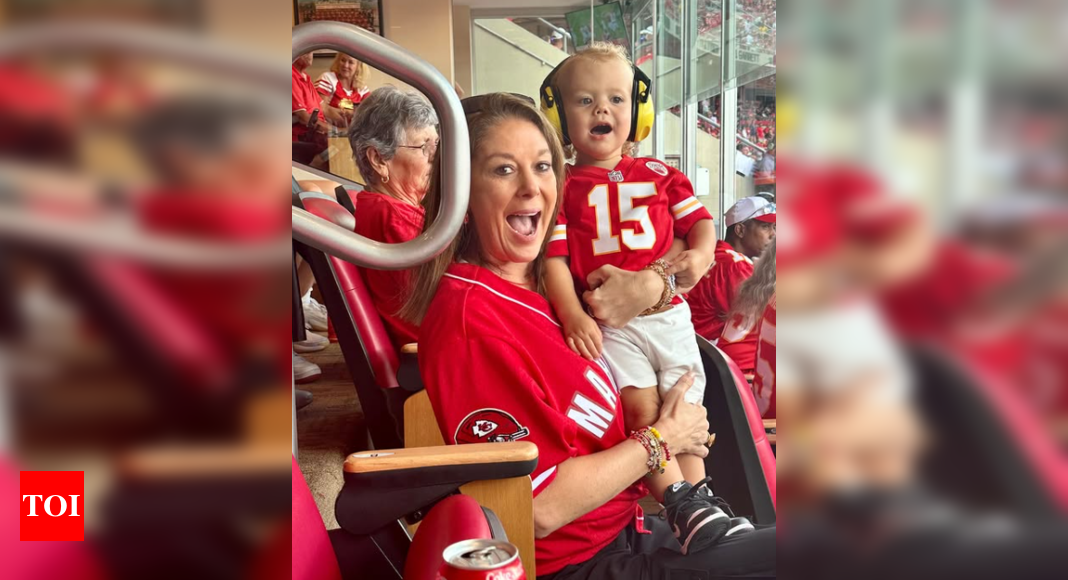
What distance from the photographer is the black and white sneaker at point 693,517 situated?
1.13 m

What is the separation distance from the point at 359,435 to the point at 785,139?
2.13 meters

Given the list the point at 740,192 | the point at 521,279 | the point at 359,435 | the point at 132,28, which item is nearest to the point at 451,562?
the point at 132,28

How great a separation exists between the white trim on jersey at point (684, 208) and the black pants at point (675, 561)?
55 centimetres

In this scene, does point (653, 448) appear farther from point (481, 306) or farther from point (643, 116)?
point (643, 116)

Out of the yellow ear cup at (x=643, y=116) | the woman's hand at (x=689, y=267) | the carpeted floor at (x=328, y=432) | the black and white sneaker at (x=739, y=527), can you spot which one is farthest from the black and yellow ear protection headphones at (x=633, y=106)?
the carpeted floor at (x=328, y=432)

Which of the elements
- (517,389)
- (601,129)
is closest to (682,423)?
(517,389)

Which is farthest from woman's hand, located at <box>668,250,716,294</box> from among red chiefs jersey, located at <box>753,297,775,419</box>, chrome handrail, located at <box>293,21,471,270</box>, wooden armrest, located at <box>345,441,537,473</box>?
chrome handrail, located at <box>293,21,471,270</box>

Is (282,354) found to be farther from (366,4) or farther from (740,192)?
(366,4)

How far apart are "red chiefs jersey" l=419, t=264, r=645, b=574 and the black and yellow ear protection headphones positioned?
332 mm

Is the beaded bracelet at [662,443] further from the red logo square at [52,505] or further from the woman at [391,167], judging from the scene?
the red logo square at [52,505]

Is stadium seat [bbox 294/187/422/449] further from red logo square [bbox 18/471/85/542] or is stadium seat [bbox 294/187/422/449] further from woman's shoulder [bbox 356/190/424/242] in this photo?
red logo square [bbox 18/471/85/542]

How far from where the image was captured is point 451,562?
575 millimetres

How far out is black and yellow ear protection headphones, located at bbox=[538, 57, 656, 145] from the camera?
4.36 ft

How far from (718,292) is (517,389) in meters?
0.60
